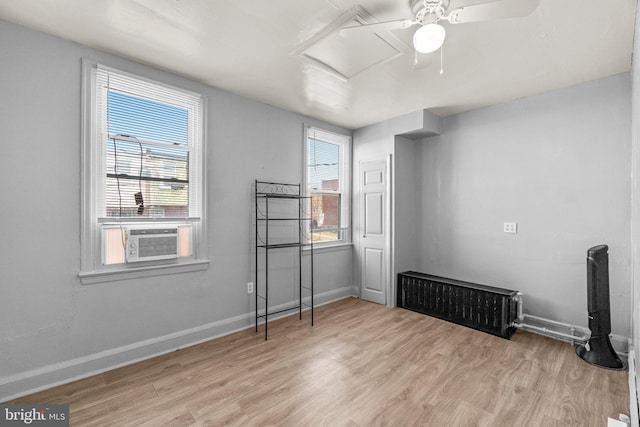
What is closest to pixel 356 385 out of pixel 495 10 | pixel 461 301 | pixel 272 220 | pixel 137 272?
pixel 461 301

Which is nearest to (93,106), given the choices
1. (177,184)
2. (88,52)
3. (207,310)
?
(88,52)

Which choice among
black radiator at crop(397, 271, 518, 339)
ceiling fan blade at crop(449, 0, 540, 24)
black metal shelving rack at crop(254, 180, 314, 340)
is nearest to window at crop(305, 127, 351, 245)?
black metal shelving rack at crop(254, 180, 314, 340)

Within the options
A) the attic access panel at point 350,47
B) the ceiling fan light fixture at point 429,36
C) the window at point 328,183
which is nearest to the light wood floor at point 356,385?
the window at point 328,183

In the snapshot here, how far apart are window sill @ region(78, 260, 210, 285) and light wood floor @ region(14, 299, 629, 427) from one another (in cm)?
73

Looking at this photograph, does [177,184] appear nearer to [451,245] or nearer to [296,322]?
[296,322]

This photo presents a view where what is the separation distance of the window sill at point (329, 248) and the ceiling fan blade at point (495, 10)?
287 cm

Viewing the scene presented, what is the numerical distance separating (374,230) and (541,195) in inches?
76.2

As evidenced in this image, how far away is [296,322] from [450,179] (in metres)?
2.67

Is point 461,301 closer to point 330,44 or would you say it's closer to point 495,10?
point 495,10

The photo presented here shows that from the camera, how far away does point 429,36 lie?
1.44 m

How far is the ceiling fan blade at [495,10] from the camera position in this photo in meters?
1.29

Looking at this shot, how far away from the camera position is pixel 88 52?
87.8 inches

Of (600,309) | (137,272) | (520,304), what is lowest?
(520,304)

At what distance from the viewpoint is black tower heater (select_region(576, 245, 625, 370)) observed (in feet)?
7.89
